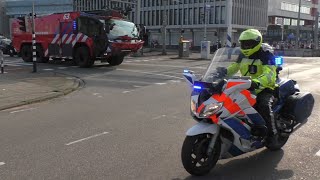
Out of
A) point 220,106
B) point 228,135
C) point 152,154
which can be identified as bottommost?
point 152,154

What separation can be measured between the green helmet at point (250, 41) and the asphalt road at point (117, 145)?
A: 144 centimetres

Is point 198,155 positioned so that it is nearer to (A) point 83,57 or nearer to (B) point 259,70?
(B) point 259,70

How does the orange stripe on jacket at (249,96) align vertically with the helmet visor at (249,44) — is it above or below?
below

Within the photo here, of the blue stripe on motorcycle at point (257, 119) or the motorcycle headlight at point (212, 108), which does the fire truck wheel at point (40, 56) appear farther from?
the motorcycle headlight at point (212, 108)

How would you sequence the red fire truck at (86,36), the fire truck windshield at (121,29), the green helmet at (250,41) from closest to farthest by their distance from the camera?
the green helmet at (250,41) < the red fire truck at (86,36) < the fire truck windshield at (121,29)

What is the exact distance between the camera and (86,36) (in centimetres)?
2209

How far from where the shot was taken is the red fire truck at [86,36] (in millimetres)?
21562

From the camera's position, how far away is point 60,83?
48.4 ft

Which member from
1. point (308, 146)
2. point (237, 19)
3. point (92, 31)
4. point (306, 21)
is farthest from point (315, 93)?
point (306, 21)

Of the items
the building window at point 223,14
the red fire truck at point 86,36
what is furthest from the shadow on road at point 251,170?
the building window at point 223,14

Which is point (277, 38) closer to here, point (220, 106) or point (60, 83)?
point (60, 83)

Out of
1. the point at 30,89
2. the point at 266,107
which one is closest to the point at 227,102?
the point at 266,107

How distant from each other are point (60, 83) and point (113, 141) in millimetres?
Answer: 8504

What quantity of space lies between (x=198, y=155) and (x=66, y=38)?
1955 cm
